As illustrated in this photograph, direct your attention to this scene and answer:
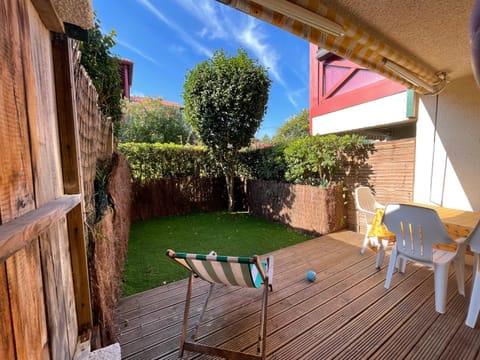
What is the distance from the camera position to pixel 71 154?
123 cm

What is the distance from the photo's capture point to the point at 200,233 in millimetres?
4801

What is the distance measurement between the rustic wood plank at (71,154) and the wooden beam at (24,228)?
45cm

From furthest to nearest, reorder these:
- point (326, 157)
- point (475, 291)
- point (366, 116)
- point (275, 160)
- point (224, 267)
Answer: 1. point (275, 160)
2. point (366, 116)
3. point (326, 157)
4. point (475, 291)
5. point (224, 267)

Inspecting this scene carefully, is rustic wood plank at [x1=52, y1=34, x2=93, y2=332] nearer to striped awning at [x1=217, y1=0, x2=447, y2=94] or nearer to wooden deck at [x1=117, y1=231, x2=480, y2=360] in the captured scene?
wooden deck at [x1=117, y1=231, x2=480, y2=360]

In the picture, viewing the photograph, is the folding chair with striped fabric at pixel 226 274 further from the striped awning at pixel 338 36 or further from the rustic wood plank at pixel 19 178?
the striped awning at pixel 338 36

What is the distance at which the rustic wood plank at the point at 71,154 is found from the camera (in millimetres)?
1192

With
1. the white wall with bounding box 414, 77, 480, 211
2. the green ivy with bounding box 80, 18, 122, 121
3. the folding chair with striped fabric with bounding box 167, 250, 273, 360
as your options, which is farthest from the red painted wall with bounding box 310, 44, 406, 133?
the green ivy with bounding box 80, 18, 122, 121

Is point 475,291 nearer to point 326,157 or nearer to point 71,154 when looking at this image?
point 326,157

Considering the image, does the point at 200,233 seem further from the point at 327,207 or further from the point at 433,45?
the point at 433,45

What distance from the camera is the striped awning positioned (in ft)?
5.69

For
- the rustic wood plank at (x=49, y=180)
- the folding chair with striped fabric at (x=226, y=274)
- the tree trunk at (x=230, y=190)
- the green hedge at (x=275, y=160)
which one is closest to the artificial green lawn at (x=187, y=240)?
the tree trunk at (x=230, y=190)

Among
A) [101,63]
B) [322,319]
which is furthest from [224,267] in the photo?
[101,63]

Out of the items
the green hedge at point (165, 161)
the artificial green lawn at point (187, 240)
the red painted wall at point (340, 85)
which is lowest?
the artificial green lawn at point (187, 240)

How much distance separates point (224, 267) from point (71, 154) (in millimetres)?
1261
